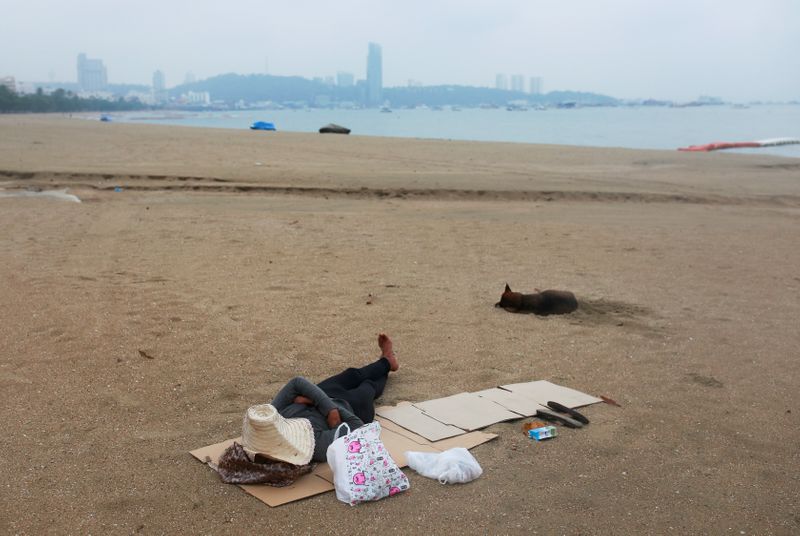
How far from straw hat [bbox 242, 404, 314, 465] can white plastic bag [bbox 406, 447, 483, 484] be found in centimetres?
61

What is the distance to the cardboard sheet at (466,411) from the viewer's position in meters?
4.86

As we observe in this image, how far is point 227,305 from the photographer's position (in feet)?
24.1

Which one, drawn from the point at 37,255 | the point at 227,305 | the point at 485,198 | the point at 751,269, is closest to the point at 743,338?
the point at 751,269

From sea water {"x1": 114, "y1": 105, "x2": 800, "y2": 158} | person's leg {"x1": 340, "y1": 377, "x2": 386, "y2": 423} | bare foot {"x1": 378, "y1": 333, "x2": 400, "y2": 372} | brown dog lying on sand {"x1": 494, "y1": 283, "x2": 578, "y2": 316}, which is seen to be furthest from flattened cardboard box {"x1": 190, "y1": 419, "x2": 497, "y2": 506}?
sea water {"x1": 114, "y1": 105, "x2": 800, "y2": 158}

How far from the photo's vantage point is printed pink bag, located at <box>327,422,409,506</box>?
391cm

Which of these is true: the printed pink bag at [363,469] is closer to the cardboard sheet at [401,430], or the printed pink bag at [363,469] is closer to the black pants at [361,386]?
the cardboard sheet at [401,430]

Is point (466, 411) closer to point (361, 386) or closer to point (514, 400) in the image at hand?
point (514, 400)

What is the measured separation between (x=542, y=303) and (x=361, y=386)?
2.81 meters

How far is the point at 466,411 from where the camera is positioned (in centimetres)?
502

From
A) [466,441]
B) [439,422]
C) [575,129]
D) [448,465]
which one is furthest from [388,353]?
[575,129]

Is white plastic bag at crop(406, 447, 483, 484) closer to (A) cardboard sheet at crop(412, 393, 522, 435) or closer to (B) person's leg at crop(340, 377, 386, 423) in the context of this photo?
(A) cardboard sheet at crop(412, 393, 522, 435)

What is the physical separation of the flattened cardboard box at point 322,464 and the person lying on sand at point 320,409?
0.12m

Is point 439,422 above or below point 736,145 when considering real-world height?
below

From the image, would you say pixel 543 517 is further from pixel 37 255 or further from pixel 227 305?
pixel 37 255
